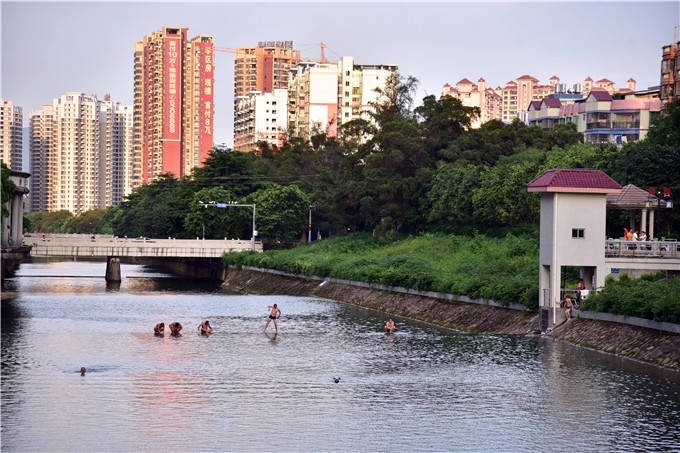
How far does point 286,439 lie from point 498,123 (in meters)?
98.9

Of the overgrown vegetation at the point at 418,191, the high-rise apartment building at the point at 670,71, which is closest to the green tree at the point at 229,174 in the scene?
the overgrown vegetation at the point at 418,191

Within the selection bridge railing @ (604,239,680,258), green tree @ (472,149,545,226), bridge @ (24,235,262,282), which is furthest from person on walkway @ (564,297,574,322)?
bridge @ (24,235,262,282)

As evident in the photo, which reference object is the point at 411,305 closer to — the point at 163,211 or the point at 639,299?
the point at 639,299

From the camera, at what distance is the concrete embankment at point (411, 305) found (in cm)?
5706

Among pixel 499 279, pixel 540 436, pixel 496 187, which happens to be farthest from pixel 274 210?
pixel 540 436

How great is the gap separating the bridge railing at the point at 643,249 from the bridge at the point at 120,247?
240ft

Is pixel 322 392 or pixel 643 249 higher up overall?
pixel 643 249

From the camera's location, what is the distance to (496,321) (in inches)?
2285

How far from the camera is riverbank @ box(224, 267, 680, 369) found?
144 ft

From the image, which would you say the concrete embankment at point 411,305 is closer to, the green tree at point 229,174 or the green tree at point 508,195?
the green tree at point 508,195

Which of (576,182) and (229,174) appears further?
(229,174)

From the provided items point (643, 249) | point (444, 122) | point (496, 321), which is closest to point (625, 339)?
point (643, 249)

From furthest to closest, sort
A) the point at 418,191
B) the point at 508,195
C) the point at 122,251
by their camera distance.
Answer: the point at 122,251
the point at 418,191
the point at 508,195

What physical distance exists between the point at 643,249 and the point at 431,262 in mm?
29850
